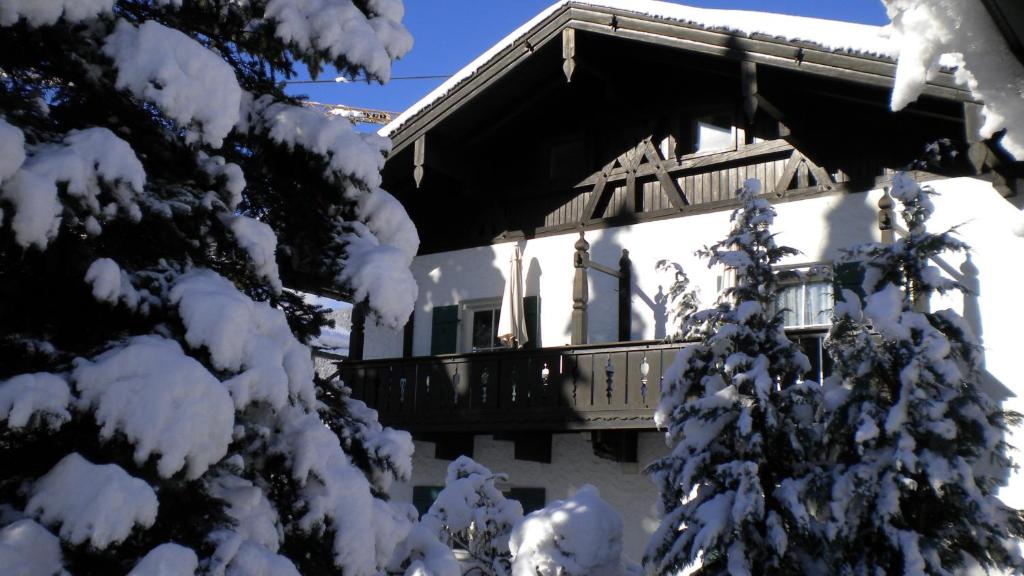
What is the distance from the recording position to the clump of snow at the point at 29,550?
418 cm

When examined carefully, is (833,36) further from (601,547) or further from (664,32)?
(601,547)

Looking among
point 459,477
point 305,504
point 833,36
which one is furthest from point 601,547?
point 833,36

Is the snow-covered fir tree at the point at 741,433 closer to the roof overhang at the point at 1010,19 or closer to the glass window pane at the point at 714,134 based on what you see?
the glass window pane at the point at 714,134

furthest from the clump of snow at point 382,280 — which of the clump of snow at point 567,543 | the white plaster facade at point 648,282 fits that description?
the white plaster facade at point 648,282

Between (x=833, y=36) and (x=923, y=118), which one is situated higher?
(x=833, y=36)

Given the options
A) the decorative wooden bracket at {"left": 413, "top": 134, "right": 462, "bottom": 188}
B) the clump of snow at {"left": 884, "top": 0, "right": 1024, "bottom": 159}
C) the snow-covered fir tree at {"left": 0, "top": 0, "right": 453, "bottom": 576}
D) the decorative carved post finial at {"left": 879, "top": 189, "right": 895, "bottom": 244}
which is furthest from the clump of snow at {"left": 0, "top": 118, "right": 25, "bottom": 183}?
the decorative wooden bracket at {"left": 413, "top": 134, "right": 462, "bottom": 188}

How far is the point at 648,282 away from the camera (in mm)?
14023

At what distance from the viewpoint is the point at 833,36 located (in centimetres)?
1199

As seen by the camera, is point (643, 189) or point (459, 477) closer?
point (459, 477)

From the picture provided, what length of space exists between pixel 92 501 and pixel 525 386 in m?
9.33

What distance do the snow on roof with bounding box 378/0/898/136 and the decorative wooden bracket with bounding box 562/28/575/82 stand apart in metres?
0.44

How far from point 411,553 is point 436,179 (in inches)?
399

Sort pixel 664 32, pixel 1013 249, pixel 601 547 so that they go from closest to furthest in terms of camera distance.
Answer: pixel 601 547
pixel 1013 249
pixel 664 32

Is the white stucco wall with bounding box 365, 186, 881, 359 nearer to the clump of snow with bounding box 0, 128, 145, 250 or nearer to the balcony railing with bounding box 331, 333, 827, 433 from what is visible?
the balcony railing with bounding box 331, 333, 827, 433
